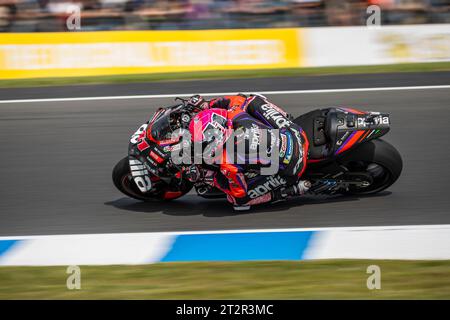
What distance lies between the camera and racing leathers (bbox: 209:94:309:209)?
7004mm

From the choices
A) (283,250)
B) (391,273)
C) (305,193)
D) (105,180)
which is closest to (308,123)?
(305,193)

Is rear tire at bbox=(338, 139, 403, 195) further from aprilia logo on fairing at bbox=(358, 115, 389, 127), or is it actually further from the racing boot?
the racing boot

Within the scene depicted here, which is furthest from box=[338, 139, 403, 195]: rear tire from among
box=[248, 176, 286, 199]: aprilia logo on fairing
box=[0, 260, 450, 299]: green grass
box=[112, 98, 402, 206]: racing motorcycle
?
box=[0, 260, 450, 299]: green grass

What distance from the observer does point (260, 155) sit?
704 centimetres

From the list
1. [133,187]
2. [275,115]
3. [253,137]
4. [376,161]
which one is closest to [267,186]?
[253,137]

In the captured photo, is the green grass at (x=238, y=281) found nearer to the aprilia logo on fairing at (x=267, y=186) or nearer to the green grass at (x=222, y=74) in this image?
the aprilia logo on fairing at (x=267, y=186)

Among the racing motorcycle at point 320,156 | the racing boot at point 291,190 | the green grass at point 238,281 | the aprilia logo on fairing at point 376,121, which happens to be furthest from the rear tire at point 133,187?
the aprilia logo on fairing at point 376,121

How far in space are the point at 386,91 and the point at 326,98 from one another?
3.21 feet

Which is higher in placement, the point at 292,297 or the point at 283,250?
the point at 283,250

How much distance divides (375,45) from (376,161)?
21.4ft

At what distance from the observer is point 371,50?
1332 centimetres

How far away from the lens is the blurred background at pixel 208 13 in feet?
44.3
